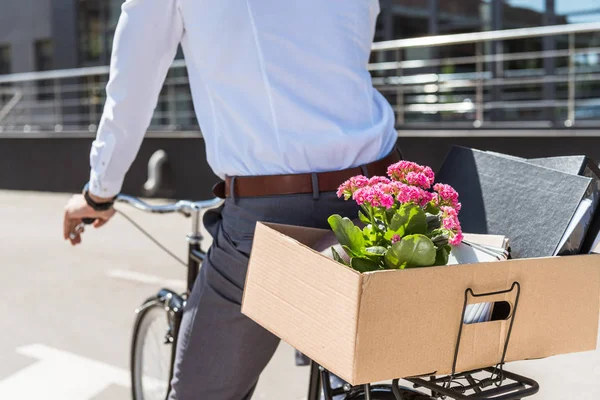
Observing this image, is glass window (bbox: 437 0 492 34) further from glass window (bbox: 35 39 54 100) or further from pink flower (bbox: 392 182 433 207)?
pink flower (bbox: 392 182 433 207)

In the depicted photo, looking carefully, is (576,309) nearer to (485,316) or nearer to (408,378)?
(485,316)

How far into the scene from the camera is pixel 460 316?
1314 millimetres

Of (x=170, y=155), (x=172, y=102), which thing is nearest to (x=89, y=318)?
(x=170, y=155)

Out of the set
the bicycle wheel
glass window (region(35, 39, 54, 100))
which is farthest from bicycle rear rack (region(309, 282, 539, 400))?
glass window (region(35, 39, 54, 100))

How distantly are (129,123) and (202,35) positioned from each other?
0.33 meters

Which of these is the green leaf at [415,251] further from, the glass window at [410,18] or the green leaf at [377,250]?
the glass window at [410,18]

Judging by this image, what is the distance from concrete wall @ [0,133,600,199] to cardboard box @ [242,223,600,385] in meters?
6.03

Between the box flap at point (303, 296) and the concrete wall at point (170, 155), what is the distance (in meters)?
6.04

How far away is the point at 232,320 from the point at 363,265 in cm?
65

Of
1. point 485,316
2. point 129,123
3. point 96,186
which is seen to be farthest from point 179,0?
point 485,316

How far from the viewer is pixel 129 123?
6.47ft

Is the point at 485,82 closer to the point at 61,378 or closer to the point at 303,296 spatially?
the point at 61,378

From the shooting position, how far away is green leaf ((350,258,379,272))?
4.35 ft

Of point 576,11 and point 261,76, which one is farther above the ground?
point 576,11
